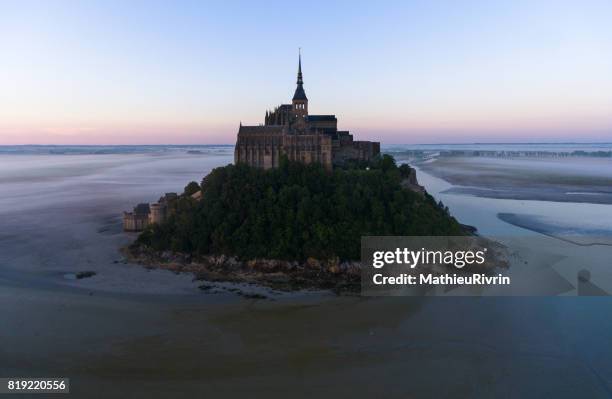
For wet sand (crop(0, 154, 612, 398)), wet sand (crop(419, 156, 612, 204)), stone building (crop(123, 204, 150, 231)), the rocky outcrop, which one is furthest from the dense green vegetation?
wet sand (crop(419, 156, 612, 204))

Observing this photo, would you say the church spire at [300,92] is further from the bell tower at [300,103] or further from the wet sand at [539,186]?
the wet sand at [539,186]

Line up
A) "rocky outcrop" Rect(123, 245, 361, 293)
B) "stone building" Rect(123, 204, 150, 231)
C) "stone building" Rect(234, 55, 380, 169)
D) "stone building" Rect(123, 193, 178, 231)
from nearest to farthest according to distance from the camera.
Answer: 1. "rocky outcrop" Rect(123, 245, 361, 293)
2. "stone building" Rect(123, 193, 178, 231)
3. "stone building" Rect(123, 204, 150, 231)
4. "stone building" Rect(234, 55, 380, 169)

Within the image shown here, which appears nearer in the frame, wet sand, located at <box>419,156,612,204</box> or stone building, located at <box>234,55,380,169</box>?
stone building, located at <box>234,55,380,169</box>

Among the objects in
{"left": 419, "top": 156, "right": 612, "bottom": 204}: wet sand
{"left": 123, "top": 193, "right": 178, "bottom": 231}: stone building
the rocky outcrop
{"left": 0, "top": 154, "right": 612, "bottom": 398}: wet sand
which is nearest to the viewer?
{"left": 0, "top": 154, "right": 612, "bottom": 398}: wet sand

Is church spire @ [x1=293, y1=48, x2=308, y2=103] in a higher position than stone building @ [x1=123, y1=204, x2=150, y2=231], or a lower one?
higher

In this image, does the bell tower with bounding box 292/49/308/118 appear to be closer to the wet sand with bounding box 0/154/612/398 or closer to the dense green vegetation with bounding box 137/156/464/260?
the dense green vegetation with bounding box 137/156/464/260

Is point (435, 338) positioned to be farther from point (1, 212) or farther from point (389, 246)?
point (1, 212)

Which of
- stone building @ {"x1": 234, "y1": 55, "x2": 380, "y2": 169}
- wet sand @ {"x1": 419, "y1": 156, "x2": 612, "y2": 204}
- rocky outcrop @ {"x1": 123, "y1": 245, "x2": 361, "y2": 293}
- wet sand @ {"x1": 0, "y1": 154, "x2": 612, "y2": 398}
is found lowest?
wet sand @ {"x1": 0, "y1": 154, "x2": 612, "y2": 398}

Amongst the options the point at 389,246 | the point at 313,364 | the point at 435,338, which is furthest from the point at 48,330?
the point at 389,246
